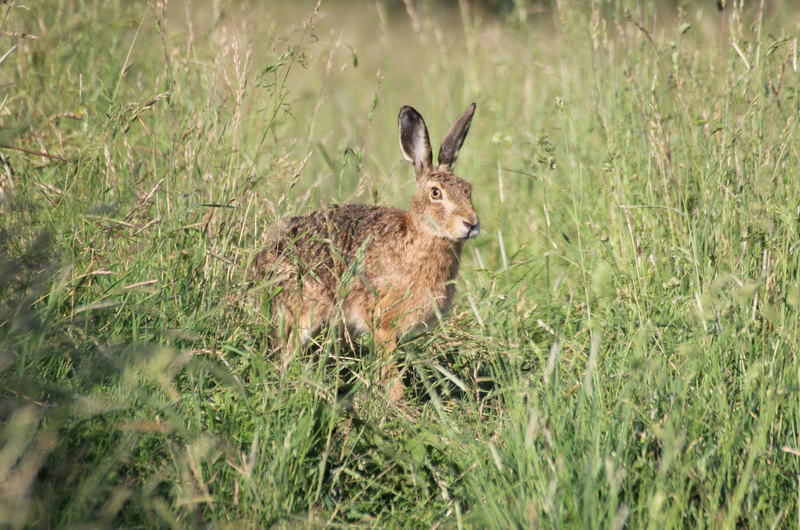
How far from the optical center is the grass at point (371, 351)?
2.17m

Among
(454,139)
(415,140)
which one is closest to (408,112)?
(415,140)

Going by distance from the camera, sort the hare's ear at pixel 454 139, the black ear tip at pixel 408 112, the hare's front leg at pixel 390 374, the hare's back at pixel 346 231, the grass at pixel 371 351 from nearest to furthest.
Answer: the grass at pixel 371 351 < the hare's front leg at pixel 390 374 < the hare's back at pixel 346 231 < the black ear tip at pixel 408 112 < the hare's ear at pixel 454 139

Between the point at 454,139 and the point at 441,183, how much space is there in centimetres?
33

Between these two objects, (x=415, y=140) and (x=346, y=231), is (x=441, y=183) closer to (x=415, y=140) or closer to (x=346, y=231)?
(x=415, y=140)

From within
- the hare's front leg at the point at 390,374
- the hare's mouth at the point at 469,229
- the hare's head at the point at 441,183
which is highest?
the hare's head at the point at 441,183

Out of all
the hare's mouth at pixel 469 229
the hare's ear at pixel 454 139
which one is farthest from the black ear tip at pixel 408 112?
the hare's mouth at pixel 469 229

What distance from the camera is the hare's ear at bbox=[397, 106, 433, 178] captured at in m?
4.27

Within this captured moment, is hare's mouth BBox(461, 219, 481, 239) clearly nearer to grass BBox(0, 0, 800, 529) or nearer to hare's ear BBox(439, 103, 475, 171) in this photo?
grass BBox(0, 0, 800, 529)

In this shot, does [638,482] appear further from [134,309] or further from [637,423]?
[134,309]

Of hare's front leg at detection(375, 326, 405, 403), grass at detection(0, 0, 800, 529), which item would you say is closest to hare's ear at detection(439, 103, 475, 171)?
grass at detection(0, 0, 800, 529)

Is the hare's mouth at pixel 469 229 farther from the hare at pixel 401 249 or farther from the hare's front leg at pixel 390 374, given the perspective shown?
the hare's front leg at pixel 390 374

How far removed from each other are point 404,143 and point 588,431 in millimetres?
2546

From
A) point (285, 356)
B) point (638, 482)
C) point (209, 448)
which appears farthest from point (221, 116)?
point (638, 482)

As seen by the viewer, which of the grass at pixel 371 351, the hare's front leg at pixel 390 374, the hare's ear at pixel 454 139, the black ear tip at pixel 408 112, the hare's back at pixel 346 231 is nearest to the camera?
the grass at pixel 371 351
